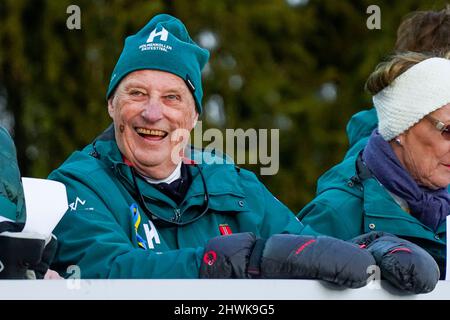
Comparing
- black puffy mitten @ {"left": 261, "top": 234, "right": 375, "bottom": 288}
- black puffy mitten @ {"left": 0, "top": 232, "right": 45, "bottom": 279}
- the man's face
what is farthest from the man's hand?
the man's face

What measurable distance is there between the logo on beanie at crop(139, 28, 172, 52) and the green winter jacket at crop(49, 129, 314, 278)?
0.30 m

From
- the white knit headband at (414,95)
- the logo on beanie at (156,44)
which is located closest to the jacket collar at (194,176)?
the logo on beanie at (156,44)

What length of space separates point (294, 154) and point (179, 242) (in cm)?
431

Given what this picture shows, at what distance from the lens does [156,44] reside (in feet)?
10.5

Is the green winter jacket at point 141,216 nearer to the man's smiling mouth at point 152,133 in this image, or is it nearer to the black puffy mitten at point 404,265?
the man's smiling mouth at point 152,133

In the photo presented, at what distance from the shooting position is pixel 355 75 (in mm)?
7438

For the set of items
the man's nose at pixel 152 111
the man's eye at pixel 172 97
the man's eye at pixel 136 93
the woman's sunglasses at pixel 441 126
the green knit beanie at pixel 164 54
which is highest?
the green knit beanie at pixel 164 54

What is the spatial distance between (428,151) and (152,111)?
0.93m

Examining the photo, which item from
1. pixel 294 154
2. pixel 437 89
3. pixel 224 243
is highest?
pixel 437 89

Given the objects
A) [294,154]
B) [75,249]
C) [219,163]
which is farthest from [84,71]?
[75,249]

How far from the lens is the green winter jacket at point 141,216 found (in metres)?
2.64

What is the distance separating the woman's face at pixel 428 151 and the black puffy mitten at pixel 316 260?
3.54ft

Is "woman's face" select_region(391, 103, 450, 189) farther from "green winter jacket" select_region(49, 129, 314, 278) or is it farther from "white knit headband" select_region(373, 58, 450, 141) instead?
"green winter jacket" select_region(49, 129, 314, 278)
